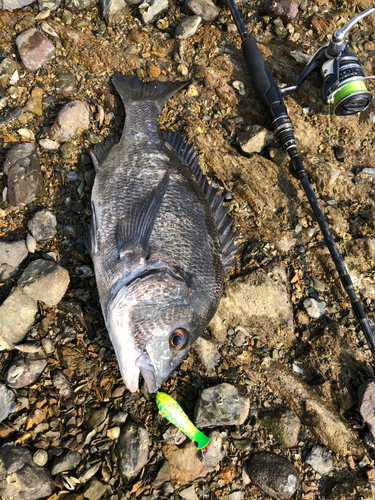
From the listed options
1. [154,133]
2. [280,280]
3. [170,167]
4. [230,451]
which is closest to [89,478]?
[230,451]

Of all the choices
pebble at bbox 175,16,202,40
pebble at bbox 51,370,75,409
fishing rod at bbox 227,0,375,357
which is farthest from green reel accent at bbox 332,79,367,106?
pebble at bbox 51,370,75,409

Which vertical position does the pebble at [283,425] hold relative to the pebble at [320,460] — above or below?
above

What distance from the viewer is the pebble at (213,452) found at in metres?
2.67

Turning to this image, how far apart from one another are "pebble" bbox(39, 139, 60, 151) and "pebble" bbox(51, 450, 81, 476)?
114 inches

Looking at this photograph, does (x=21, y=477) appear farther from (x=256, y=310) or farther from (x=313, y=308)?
(x=313, y=308)

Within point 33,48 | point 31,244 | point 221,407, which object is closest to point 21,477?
point 221,407

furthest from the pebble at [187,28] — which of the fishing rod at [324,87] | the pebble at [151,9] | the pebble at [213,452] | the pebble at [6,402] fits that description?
the pebble at [213,452]

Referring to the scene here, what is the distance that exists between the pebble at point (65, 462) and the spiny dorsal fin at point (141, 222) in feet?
5.21

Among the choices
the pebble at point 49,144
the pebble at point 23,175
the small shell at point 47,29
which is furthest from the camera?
the small shell at point 47,29

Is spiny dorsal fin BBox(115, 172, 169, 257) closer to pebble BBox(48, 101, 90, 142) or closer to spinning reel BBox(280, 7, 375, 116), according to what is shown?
pebble BBox(48, 101, 90, 142)

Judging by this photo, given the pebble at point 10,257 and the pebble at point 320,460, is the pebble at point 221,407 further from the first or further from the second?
the pebble at point 10,257

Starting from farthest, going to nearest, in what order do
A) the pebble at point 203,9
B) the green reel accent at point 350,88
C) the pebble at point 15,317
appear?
the pebble at point 203,9 → the green reel accent at point 350,88 → the pebble at point 15,317

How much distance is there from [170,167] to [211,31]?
2.24 meters

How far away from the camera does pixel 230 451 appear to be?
9.14ft
